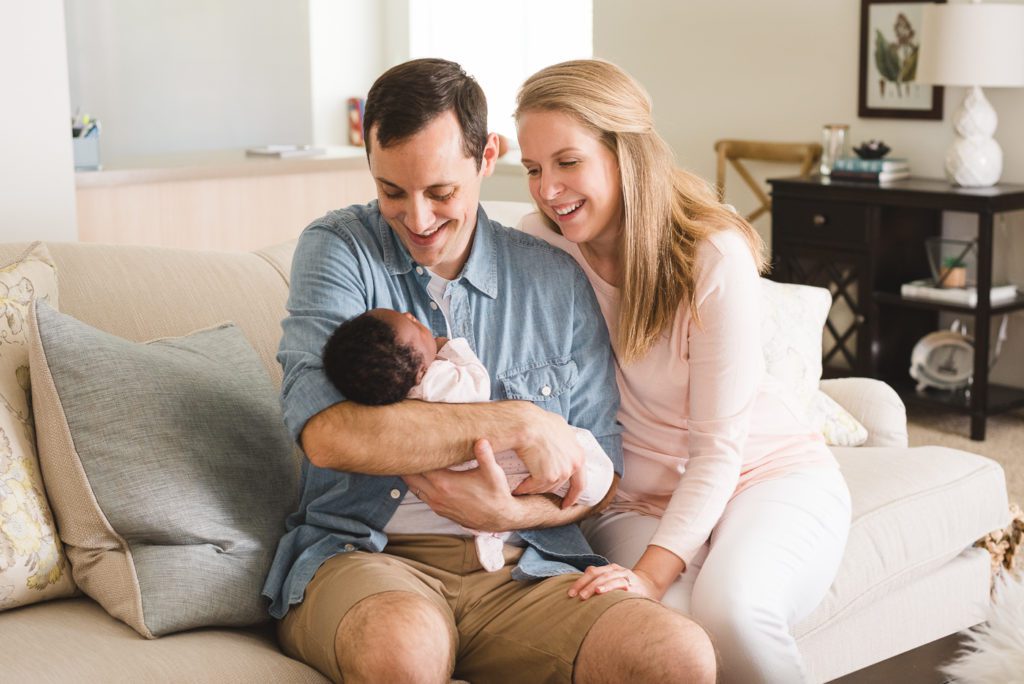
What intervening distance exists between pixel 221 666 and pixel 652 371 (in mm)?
841

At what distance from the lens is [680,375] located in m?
1.98

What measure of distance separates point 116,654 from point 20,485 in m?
0.31

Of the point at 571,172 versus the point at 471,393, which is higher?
the point at 571,172

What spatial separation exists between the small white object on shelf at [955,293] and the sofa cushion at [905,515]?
6.57ft

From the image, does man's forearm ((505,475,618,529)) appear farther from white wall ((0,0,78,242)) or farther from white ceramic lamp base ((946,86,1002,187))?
white ceramic lamp base ((946,86,1002,187))

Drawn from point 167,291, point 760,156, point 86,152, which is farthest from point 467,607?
point 760,156

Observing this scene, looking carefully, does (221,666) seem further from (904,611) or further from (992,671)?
(904,611)

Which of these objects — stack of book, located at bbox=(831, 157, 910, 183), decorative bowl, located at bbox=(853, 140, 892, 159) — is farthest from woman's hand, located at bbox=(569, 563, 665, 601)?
decorative bowl, located at bbox=(853, 140, 892, 159)

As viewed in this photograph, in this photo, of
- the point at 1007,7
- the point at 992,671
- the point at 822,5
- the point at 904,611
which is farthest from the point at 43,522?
the point at 822,5

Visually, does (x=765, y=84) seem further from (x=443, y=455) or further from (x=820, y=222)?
(x=443, y=455)

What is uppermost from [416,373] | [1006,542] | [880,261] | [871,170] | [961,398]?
[871,170]

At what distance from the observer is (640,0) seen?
5988 millimetres

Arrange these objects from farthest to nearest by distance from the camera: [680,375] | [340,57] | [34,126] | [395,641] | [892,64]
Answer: [340,57] < [892,64] < [34,126] < [680,375] < [395,641]

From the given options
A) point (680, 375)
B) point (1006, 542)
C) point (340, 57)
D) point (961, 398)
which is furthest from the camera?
point (340, 57)
